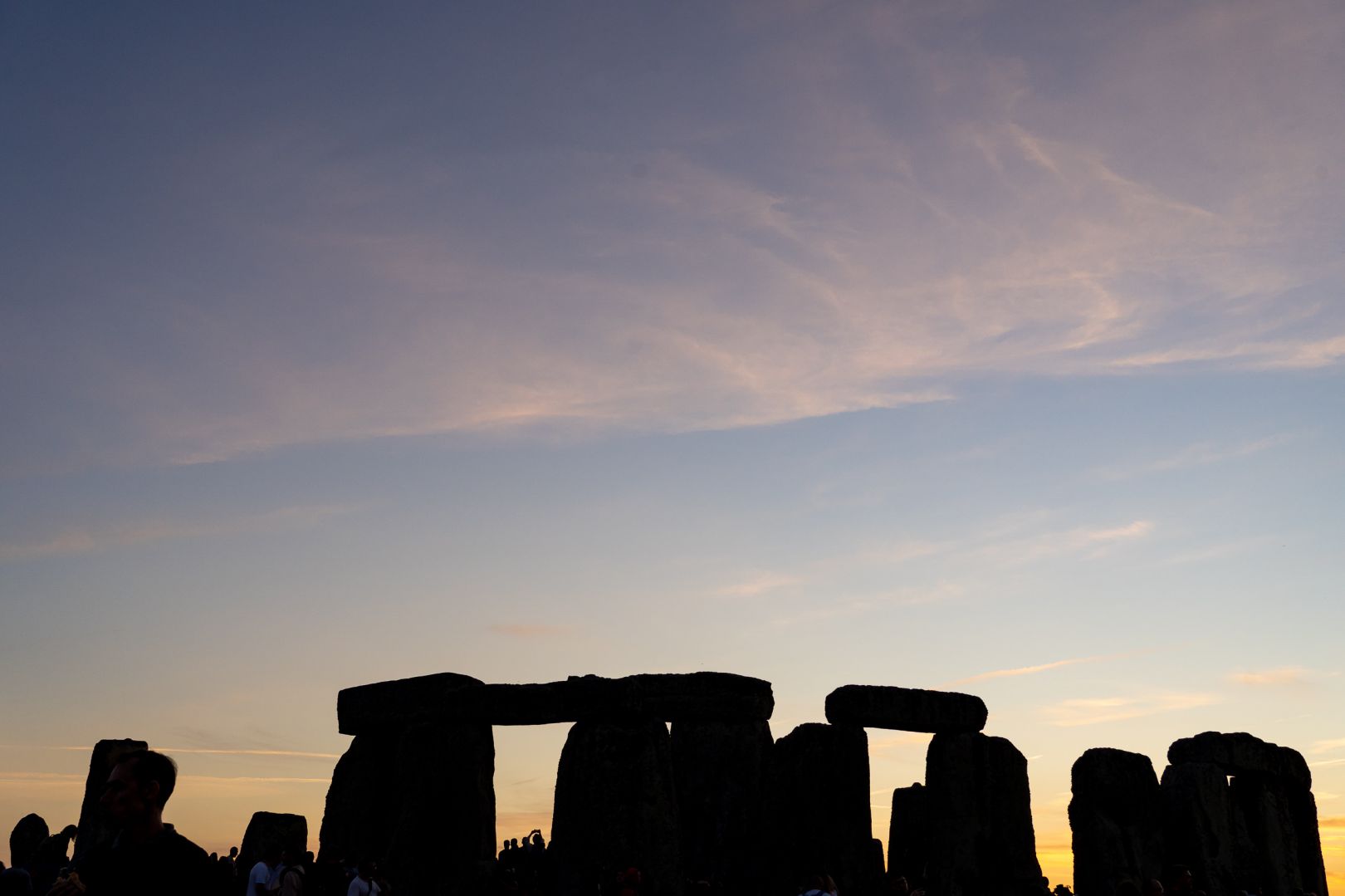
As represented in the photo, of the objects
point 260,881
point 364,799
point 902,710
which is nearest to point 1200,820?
point 902,710

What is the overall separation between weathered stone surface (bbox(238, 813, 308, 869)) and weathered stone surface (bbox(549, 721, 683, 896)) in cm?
309

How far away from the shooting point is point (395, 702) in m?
17.3

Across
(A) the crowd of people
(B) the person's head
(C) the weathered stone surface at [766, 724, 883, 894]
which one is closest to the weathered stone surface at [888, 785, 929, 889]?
(A) the crowd of people

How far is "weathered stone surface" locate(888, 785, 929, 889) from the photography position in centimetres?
2195

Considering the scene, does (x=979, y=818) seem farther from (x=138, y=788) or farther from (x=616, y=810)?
(x=138, y=788)

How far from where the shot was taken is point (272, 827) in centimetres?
1349

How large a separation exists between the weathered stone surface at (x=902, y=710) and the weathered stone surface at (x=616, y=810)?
9.90ft

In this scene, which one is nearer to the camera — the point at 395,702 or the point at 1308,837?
the point at 395,702

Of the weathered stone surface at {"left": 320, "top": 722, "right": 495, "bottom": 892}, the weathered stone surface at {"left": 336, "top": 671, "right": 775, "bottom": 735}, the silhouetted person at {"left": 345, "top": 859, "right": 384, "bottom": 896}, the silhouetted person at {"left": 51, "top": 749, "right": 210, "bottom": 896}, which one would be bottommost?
the silhouetted person at {"left": 345, "top": 859, "right": 384, "bottom": 896}

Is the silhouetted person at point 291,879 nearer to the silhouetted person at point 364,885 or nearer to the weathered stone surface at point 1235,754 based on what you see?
the silhouetted person at point 364,885

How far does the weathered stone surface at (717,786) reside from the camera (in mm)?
19094

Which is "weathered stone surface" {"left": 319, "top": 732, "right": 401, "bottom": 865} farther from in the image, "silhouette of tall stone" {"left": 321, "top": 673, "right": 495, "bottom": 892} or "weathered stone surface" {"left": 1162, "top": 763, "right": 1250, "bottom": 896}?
"weathered stone surface" {"left": 1162, "top": 763, "right": 1250, "bottom": 896}

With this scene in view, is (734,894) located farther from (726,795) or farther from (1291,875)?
(1291,875)

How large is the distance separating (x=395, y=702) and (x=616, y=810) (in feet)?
11.8
